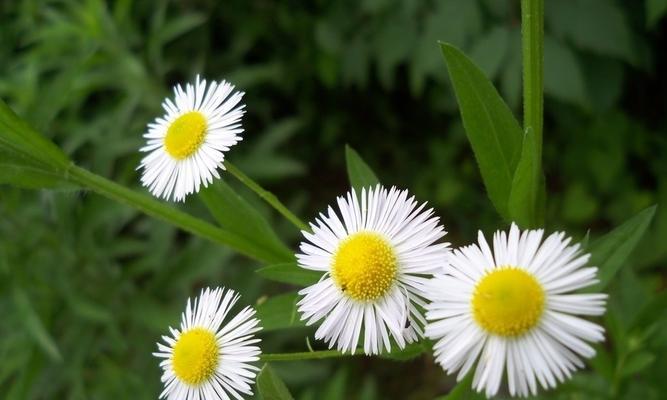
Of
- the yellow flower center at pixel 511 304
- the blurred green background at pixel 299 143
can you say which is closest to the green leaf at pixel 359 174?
the yellow flower center at pixel 511 304

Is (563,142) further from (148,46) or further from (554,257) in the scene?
(554,257)

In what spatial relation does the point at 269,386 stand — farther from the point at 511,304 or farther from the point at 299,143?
the point at 299,143

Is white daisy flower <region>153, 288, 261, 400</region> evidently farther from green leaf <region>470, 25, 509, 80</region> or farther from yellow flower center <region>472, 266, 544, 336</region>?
green leaf <region>470, 25, 509, 80</region>

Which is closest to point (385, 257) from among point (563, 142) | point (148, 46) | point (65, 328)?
point (65, 328)

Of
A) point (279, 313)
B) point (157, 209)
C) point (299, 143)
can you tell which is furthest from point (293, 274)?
point (299, 143)

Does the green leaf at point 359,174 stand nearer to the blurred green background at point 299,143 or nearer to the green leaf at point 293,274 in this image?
the green leaf at point 293,274
